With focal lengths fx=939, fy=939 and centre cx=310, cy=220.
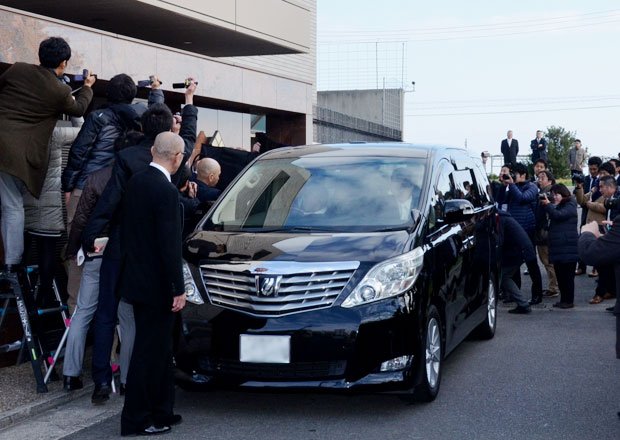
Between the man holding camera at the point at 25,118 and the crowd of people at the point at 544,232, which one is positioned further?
the crowd of people at the point at 544,232

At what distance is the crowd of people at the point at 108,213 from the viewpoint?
589 cm

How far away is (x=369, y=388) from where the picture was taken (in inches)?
243

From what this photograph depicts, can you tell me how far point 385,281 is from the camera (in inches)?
249

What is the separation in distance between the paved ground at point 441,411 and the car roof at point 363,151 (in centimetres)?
188

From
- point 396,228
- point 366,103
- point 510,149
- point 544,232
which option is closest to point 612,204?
point 396,228

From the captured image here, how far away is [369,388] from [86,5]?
10.6m

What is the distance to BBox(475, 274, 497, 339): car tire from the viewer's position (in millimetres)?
9414

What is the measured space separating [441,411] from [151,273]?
7.45ft

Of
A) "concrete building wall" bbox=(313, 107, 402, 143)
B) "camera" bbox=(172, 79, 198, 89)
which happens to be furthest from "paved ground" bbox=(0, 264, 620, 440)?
Answer: "concrete building wall" bbox=(313, 107, 402, 143)

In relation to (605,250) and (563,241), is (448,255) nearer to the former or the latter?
(605,250)

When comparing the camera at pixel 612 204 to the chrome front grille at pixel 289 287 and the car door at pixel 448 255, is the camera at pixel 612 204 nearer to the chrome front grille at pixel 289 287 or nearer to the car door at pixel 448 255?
the car door at pixel 448 255

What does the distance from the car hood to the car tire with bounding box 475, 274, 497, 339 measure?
293 centimetres

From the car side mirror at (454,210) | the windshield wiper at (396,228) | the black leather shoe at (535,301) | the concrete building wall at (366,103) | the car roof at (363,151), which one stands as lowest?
the black leather shoe at (535,301)

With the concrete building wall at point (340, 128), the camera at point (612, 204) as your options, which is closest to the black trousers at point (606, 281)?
the camera at point (612, 204)
